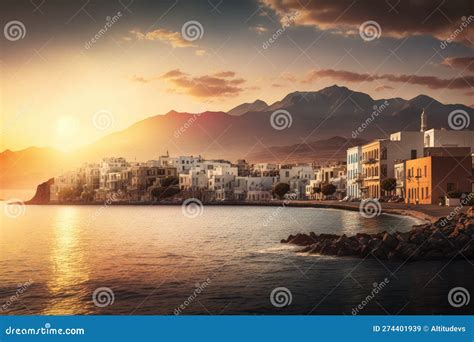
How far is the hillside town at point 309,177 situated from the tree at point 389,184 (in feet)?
0.19

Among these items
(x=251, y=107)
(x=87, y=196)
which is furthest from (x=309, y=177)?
(x=251, y=107)

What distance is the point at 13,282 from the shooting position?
42.0 feet

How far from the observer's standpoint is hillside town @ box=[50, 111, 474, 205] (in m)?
30.9

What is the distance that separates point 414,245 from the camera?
570 inches

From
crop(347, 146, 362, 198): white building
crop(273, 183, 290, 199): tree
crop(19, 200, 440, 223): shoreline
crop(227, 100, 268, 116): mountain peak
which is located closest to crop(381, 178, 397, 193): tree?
crop(19, 200, 440, 223): shoreline

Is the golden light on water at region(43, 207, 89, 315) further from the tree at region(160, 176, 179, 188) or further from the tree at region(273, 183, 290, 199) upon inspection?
the tree at region(160, 176, 179, 188)

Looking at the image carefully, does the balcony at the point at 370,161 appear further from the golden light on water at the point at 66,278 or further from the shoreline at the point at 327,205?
the golden light on water at the point at 66,278

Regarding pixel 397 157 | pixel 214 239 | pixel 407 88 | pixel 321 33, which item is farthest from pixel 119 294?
pixel 397 157

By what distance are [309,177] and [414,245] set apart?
53.7 metres

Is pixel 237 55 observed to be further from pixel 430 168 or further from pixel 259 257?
pixel 430 168

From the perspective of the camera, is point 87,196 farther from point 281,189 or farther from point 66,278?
point 66,278

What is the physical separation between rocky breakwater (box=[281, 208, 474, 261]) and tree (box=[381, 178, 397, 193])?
20.1 m

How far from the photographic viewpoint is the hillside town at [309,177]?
3086cm

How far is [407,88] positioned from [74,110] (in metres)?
8.05
